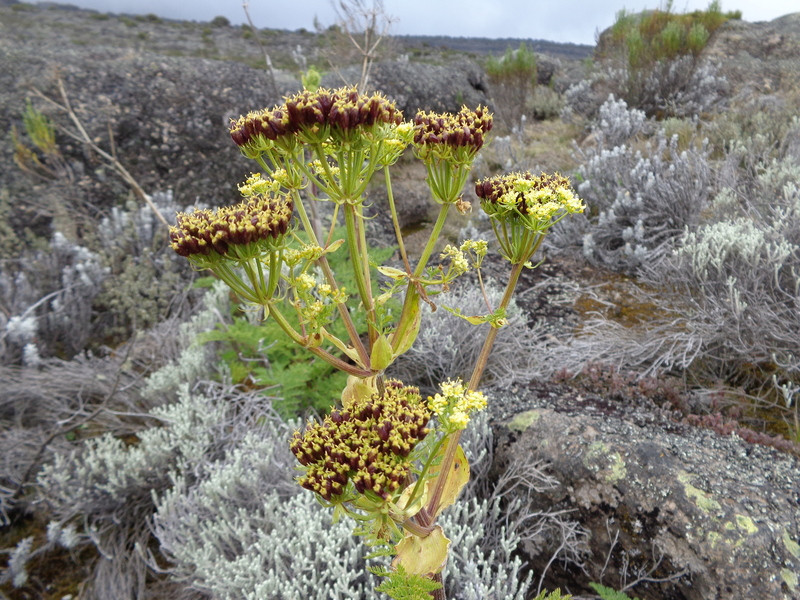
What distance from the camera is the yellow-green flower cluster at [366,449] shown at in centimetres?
101

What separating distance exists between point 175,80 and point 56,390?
16.9 feet

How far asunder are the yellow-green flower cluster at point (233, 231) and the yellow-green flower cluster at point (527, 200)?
51 cm

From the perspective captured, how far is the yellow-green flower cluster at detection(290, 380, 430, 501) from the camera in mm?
1014

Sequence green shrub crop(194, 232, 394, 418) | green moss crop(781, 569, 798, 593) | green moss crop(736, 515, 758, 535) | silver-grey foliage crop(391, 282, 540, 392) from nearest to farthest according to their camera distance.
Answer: green moss crop(781, 569, 798, 593) < green moss crop(736, 515, 758, 535) < green shrub crop(194, 232, 394, 418) < silver-grey foliage crop(391, 282, 540, 392)

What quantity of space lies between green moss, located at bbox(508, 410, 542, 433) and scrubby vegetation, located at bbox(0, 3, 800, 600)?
0.16 m

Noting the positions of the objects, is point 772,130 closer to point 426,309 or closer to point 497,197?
point 426,309

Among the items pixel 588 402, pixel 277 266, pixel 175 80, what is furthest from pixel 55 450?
pixel 175 80

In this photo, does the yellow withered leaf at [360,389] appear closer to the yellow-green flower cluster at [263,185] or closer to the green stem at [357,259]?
the green stem at [357,259]

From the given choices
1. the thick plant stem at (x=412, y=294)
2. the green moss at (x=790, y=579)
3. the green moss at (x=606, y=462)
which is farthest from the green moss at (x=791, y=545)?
the thick plant stem at (x=412, y=294)

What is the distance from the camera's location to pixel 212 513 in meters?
2.62

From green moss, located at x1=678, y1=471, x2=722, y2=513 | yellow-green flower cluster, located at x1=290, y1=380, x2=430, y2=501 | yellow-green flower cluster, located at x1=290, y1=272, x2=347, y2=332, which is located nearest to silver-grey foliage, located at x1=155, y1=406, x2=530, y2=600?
green moss, located at x1=678, y1=471, x2=722, y2=513

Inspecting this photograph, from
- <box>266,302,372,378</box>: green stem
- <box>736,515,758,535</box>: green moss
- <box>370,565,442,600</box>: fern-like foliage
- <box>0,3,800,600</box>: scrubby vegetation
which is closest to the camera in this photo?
<box>370,565,442,600</box>: fern-like foliage

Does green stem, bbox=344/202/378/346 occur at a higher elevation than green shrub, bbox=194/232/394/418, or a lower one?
higher

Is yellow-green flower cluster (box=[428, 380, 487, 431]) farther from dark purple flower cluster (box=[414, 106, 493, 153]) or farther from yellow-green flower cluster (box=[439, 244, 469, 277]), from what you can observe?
dark purple flower cluster (box=[414, 106, 493, 153])
